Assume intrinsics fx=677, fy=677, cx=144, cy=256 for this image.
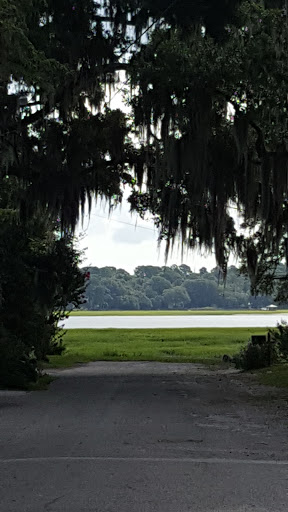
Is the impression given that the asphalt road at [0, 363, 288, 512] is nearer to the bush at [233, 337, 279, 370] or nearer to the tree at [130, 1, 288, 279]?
the tree at [130, 1, 288, 279]

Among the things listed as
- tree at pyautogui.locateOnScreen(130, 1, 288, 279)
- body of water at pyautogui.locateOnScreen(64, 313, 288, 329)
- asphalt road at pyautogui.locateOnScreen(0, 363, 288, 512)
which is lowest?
asphalt road at pyautogui.locateOnScreen(0, 363, 288, 512)

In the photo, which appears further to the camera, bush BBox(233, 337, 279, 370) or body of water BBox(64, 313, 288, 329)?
body of water BBox(64, 313, 288, 329)

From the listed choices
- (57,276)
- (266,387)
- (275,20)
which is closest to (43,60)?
(275,20)

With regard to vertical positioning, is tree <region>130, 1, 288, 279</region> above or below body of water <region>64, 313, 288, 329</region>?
above

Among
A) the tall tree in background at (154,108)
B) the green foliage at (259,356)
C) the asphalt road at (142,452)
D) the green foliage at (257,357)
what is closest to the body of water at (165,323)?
the green foliage at (259,356)

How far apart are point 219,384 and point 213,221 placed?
13.3 ft

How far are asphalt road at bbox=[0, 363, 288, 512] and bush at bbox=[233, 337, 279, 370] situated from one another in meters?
8.87

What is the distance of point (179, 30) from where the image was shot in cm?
1317

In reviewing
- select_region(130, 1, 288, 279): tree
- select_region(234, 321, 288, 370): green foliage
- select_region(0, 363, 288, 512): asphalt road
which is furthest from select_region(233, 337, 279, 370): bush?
select_region(0, 363, 288, 512): asphalt road

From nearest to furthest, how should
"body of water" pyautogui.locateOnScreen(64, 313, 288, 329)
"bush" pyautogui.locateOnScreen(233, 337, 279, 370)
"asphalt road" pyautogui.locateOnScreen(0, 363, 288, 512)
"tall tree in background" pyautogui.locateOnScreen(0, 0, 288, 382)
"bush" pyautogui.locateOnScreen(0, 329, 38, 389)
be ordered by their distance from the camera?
"asphalt road" pyautogui.locateOnScreen(0, 363, 288, 512) → "tall tree in background" pyautogui.locateOnScreen(0, 0, 288, 382) → "bush" pyautogui.locateOnScreen(0, 329, 38, 389) → "bush" pyautogui.locateOnScreen(233, 337, 279, 370) → "body of water" pyautogui.locateOnScreen(64, 313, 288, 329)

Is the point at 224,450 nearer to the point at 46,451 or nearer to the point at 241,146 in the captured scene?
the point at 46,451

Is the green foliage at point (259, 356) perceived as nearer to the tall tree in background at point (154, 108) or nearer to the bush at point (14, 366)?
the tall tree in background at point (154, 108)

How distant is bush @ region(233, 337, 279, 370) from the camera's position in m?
22.5

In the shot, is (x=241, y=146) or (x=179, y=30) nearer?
(x=179, y=30)
